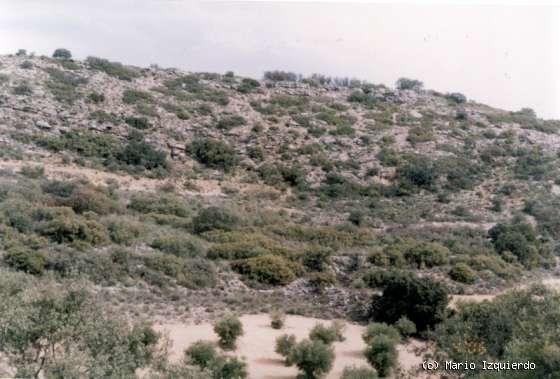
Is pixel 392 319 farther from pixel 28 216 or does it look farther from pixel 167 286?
pixel 28 216

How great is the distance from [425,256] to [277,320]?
11.0 meters

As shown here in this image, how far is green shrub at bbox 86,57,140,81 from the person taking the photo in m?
59.5

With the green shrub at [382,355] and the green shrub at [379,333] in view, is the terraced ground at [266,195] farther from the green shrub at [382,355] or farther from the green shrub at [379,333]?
the green shrub at [379,333]

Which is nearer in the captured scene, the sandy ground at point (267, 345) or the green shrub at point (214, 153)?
the sandy ground at point (267, 345)

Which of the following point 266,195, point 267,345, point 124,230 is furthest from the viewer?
point 266,195

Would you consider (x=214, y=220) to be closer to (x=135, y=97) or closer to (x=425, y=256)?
(x=425, y=256)

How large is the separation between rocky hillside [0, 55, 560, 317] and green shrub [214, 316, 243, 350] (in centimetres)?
270

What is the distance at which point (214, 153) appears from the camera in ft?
156

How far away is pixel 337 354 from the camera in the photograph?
58.1 feet

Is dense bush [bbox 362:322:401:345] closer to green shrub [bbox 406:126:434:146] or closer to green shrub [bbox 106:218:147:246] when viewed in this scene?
green shrub [bbox 106:218:147:246]

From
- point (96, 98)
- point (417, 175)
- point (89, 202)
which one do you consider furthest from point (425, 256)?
point (96, 98)

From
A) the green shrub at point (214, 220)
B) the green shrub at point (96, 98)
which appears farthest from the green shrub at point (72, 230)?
the green shrub at point (96, 98)

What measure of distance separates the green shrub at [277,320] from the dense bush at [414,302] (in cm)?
352

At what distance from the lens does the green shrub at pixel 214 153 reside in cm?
4688
